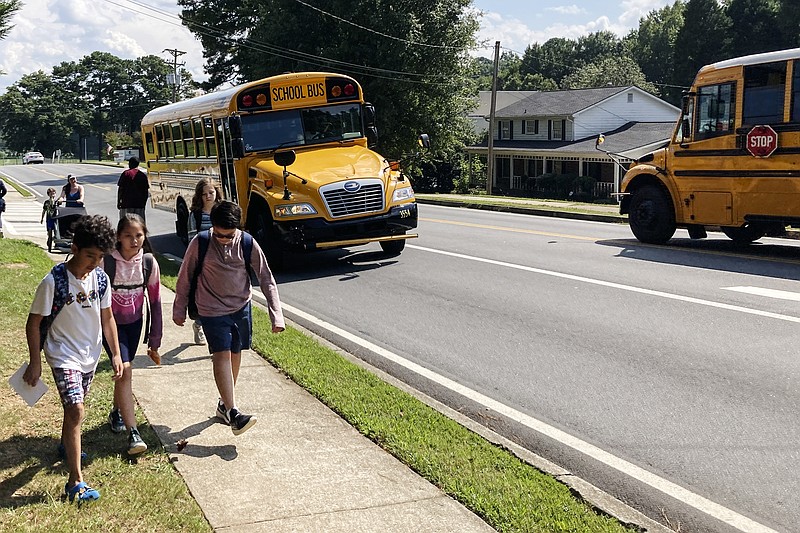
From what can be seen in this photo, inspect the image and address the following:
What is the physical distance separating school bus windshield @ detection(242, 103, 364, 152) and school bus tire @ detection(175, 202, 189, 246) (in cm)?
314

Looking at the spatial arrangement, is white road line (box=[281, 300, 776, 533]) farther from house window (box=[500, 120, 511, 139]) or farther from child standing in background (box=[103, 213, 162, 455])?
house window (box=[500, 120, 511, 139])

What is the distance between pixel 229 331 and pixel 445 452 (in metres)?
1.74

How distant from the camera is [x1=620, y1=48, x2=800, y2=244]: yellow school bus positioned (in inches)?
506

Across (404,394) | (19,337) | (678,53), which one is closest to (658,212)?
(404,394)

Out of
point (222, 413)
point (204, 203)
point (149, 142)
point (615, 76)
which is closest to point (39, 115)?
point (615, 76)

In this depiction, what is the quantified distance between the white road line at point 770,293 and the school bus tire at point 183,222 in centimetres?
1026

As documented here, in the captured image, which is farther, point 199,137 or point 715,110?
point 199,137

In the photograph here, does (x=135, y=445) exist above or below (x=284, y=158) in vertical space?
below

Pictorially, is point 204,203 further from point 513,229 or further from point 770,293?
point 513,229

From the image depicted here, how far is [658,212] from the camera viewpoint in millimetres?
15125

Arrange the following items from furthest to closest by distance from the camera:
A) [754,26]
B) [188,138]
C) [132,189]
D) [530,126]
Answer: [754,26] → [530,126] → [188,138] → [132,189]

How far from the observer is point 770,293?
407 inches

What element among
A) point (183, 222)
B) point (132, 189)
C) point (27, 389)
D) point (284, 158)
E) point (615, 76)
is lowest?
point (183, 222)

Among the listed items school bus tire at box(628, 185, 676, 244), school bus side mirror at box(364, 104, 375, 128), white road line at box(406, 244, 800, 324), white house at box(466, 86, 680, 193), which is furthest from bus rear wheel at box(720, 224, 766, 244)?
white house at box(466, 86, 680, 193)
